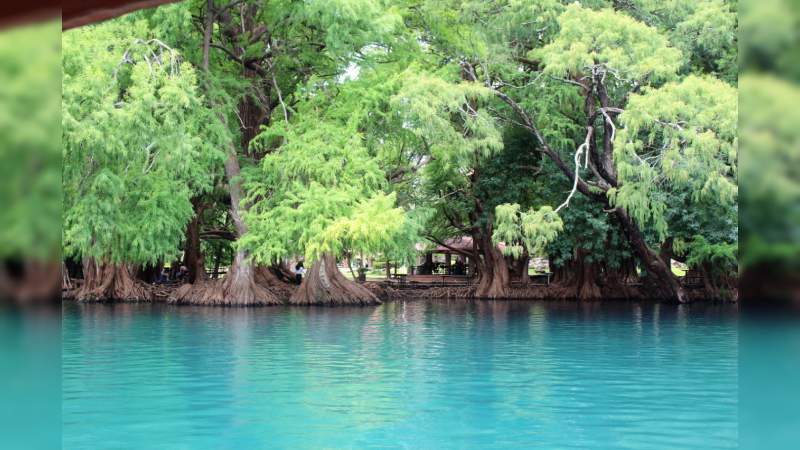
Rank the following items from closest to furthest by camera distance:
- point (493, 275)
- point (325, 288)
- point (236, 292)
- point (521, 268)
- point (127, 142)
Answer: point (127, 142) < point (236, 292) < point (325, 288) < point (493, 275) < point (521, 268)

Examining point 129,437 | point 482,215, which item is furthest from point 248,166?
point 129,437

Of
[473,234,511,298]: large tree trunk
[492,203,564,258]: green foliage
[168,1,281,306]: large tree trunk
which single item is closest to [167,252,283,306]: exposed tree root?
[168,1,281,306]: large tree trunk

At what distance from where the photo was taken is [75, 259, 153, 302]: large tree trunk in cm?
2334

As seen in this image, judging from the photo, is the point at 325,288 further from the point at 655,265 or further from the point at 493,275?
the point at 655,265

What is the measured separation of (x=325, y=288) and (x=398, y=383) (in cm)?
1300

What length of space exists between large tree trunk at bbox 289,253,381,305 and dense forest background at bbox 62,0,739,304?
2.0 inches

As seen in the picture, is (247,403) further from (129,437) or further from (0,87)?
(0,87)

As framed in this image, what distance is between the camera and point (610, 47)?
18.6m

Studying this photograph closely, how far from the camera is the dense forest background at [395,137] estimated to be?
1764 cm

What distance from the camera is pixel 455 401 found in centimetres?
891

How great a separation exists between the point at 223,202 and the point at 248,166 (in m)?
3.20

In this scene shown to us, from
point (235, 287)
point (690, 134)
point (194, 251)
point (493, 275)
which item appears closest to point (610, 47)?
point (690, 134)

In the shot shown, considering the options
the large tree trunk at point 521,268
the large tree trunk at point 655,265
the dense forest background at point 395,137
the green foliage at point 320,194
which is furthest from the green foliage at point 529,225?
the large tree trunk at point 521,268

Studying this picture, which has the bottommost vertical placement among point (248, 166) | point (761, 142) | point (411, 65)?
point (761, 142)
